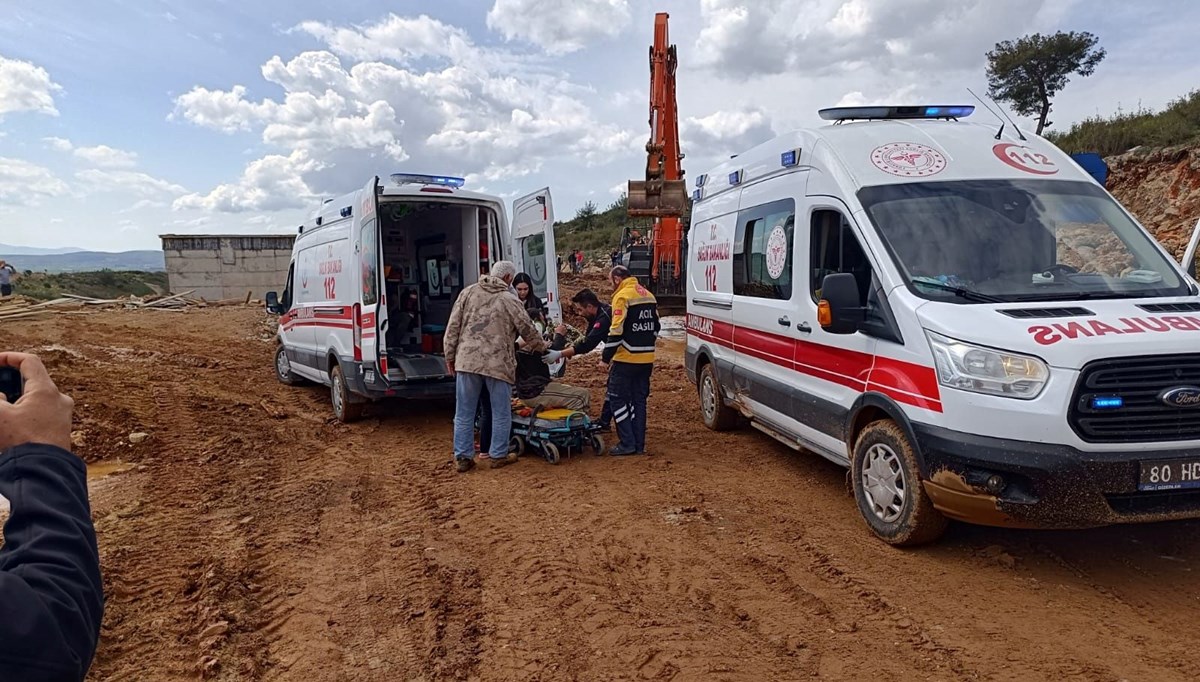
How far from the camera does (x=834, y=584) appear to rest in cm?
424

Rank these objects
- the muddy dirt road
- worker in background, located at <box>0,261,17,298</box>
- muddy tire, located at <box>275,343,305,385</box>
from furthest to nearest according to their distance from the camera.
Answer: worker in background, located at <box>0,261,17,298</box> < muddy tire, located at <box>275,343,305,385</box> < the muddy dirt road

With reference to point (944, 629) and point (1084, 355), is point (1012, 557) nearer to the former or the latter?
point (944, 629)

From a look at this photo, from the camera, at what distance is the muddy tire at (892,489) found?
4418 millimetres

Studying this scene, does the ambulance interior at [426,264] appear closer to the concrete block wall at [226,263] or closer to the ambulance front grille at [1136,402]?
the ambulance front grille at [1136,402]

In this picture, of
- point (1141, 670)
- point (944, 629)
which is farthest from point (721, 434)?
point (1141, 670)

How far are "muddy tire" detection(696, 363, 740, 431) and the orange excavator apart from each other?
7.88 meters

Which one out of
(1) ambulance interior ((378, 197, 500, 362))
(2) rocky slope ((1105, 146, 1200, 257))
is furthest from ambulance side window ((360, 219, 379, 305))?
(2) rocky slope ((1105, 146, 1200, 257))

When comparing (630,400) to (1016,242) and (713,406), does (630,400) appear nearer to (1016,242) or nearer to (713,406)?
(713,406)

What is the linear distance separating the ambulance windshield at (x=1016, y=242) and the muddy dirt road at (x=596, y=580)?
1.50m

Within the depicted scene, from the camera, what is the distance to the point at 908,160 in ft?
17.4

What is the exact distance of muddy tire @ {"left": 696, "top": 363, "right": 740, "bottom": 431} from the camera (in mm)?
7875

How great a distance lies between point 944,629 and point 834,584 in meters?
0.64

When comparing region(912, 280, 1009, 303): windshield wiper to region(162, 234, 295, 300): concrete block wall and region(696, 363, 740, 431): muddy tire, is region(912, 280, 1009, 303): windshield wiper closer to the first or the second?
region(696, 363, 740, 431): muddy tire

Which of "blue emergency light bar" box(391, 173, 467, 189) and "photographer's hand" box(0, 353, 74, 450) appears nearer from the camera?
"photographer's hand" box(0, 353, 74, 450)
